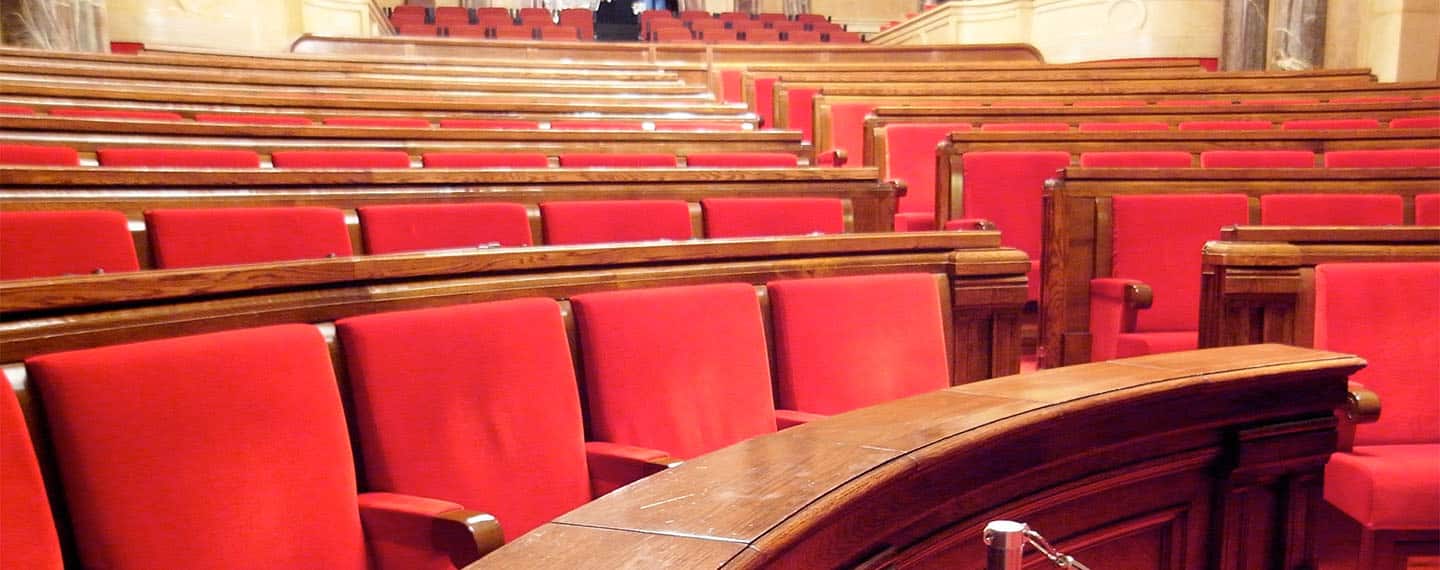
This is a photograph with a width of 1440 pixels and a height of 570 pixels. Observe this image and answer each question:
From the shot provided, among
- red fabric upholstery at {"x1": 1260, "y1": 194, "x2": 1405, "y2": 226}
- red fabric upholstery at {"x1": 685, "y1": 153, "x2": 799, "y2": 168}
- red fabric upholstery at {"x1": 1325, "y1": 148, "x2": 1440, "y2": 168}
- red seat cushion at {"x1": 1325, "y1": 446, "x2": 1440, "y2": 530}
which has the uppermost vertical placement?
red fabric upholstery at {"x1": 685, "y1": 153, "x2": 799, "y2": 168}

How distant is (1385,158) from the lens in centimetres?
143

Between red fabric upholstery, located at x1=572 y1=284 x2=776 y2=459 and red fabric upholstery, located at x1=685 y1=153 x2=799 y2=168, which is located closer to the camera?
red fabric upholstery, located at x1=572 y1=284 x2=776 y2=459

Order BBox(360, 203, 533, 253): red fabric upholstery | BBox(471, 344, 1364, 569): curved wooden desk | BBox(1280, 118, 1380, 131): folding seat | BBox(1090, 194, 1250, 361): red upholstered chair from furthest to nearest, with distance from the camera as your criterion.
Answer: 1. BBox(1280, 118, 1380, 131): folding seat
2. BBox(1090, 194, 1250, 361): red upholstered chair
3. BBox(360, 203, 533, 253): red fabric upholstery
4. BBox(471, 344, 1364, 569): curved wooden desk

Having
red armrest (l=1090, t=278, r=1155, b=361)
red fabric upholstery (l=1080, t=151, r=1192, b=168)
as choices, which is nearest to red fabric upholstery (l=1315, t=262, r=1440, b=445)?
red armrest (l=1090, t=278, r=1155, b=361)

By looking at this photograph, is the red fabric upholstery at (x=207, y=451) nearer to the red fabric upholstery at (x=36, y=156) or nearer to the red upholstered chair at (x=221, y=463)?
the red upholstered chair at (x=221, y=463)

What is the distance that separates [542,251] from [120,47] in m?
2.71

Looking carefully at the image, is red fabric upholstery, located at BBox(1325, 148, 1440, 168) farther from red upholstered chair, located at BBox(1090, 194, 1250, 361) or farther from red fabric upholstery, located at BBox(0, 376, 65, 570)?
red fabric upholstery, located at BBox(0, 376, 65, 570)

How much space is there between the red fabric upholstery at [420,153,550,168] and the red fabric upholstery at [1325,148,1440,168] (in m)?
1.08

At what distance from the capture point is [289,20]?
10.9ft

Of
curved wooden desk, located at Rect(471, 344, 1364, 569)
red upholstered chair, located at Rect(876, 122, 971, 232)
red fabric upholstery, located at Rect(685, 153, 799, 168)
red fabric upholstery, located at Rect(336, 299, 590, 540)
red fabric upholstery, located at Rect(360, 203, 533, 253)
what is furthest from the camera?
red upholstered chair, located at Rect(876, 122, 971, 232)

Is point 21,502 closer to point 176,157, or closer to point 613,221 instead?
point 613,221

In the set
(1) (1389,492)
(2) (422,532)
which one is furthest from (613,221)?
(1) (1389,492)

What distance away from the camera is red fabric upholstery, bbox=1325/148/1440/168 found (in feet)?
4.63

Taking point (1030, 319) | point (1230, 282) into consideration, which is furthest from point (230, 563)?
Result: point (1030, 319)
